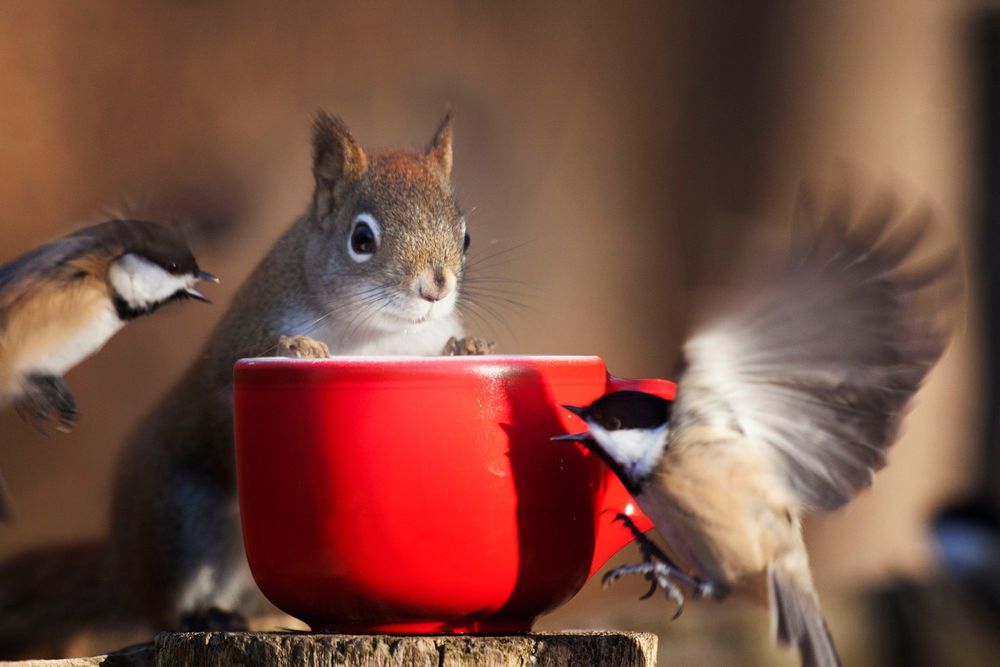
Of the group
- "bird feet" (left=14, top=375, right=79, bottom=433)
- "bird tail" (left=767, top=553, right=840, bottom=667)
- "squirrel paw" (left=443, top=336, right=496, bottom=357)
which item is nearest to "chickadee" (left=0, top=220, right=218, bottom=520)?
"bird feet" (left=14, top=375, right=79, bottom=433)

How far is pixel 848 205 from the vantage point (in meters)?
1.54

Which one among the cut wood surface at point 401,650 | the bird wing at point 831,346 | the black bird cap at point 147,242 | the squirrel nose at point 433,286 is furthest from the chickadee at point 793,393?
the black bird cap at point 147,242

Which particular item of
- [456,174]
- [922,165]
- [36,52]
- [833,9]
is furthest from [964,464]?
[36,52]

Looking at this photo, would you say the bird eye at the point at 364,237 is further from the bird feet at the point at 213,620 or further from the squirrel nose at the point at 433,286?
the bird feet at the point at 213,620

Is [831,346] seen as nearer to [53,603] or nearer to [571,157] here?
[571,157]

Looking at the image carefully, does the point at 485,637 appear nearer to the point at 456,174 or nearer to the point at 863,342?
the point at 863,342

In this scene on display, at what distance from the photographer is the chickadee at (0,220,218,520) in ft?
6.46

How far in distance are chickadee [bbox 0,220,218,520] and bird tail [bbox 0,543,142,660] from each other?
73cm

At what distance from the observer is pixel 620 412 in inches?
61.2

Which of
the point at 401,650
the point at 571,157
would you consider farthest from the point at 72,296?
the point at 571,157

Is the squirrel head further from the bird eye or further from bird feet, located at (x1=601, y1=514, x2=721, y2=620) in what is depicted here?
bird feet, located at (x1=601, y1=514, x2=721, y2=620)

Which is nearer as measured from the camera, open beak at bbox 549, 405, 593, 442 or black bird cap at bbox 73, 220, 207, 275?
open beak at bbox 549, 405, 593, 442

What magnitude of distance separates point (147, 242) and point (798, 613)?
3.72ft

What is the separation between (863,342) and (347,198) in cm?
110
